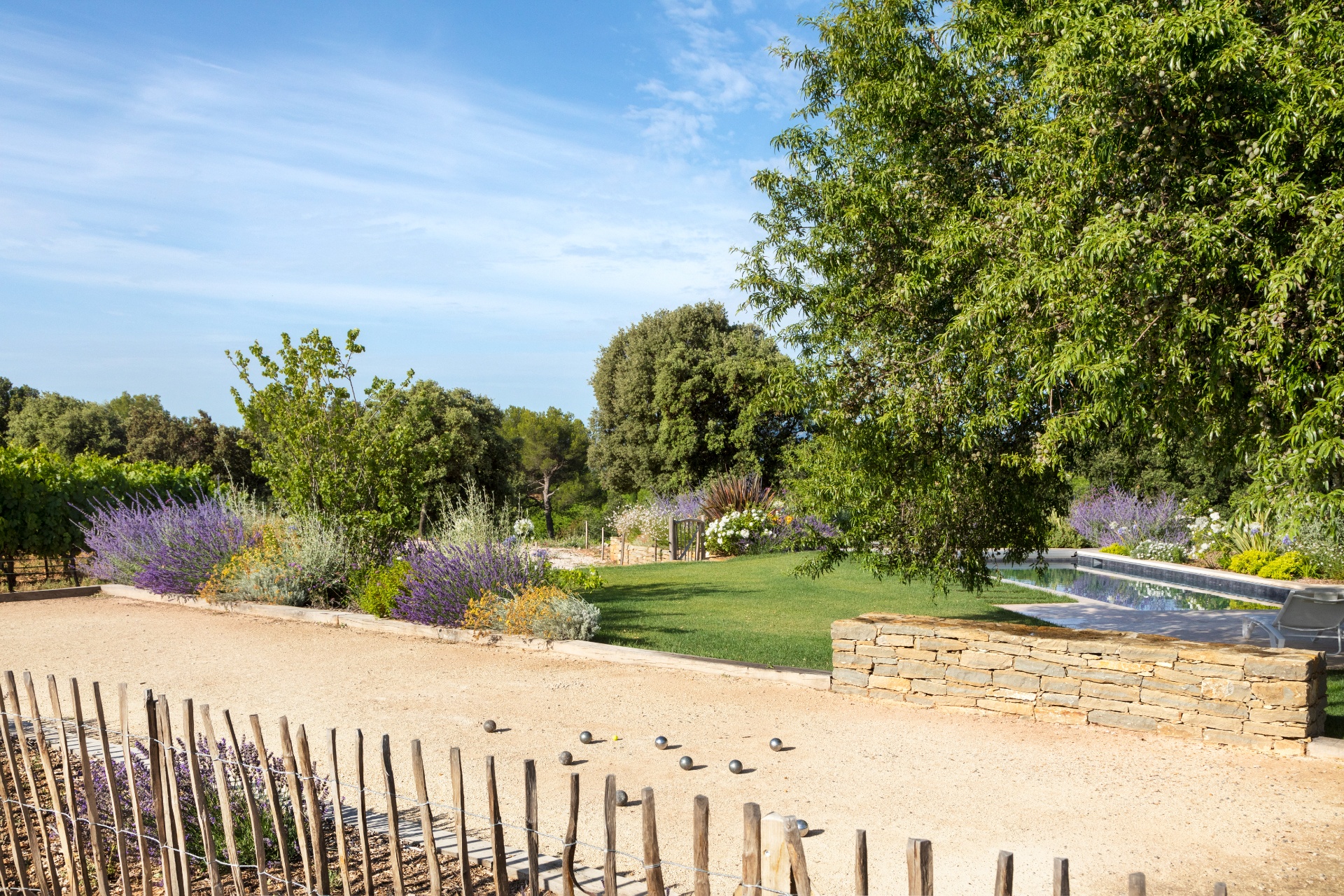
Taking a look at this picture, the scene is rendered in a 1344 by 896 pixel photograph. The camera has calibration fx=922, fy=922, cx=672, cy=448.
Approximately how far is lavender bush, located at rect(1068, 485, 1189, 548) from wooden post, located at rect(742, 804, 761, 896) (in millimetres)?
18740

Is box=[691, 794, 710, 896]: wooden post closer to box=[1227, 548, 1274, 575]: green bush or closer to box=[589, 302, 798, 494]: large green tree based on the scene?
box=[1227, 548, 1274, 575]: green bush

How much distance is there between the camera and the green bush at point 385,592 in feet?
32.1

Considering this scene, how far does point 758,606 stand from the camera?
11.9 meters

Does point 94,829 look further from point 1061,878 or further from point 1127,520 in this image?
point 1127,520

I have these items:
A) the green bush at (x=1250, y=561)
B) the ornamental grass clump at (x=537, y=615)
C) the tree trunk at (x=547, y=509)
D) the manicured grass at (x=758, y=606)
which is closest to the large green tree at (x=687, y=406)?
the tree trunk at (x=547, y=509)

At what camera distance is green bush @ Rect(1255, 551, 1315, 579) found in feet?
46.3

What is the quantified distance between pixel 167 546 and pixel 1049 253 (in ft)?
36.5

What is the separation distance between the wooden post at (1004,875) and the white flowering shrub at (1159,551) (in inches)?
681

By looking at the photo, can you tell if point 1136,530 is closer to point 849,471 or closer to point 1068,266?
point 849,471

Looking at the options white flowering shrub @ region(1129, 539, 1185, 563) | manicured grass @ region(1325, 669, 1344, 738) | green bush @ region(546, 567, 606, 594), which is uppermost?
green bush @ region(546, 567, 606, 594)

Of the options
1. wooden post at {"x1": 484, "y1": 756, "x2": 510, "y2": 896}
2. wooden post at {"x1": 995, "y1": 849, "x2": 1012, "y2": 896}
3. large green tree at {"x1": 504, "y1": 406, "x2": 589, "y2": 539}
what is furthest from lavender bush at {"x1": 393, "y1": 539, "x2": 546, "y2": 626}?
large green tree at {"x1": 504, "y1": 406, "x2": 589, "y2": 539}

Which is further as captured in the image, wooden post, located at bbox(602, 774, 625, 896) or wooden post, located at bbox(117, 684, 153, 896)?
wooden post, located at bbox(117, 684, 153, 896)

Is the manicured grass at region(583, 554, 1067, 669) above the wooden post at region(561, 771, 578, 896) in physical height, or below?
below

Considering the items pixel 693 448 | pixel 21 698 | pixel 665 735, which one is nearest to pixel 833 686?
pixel 665 735
